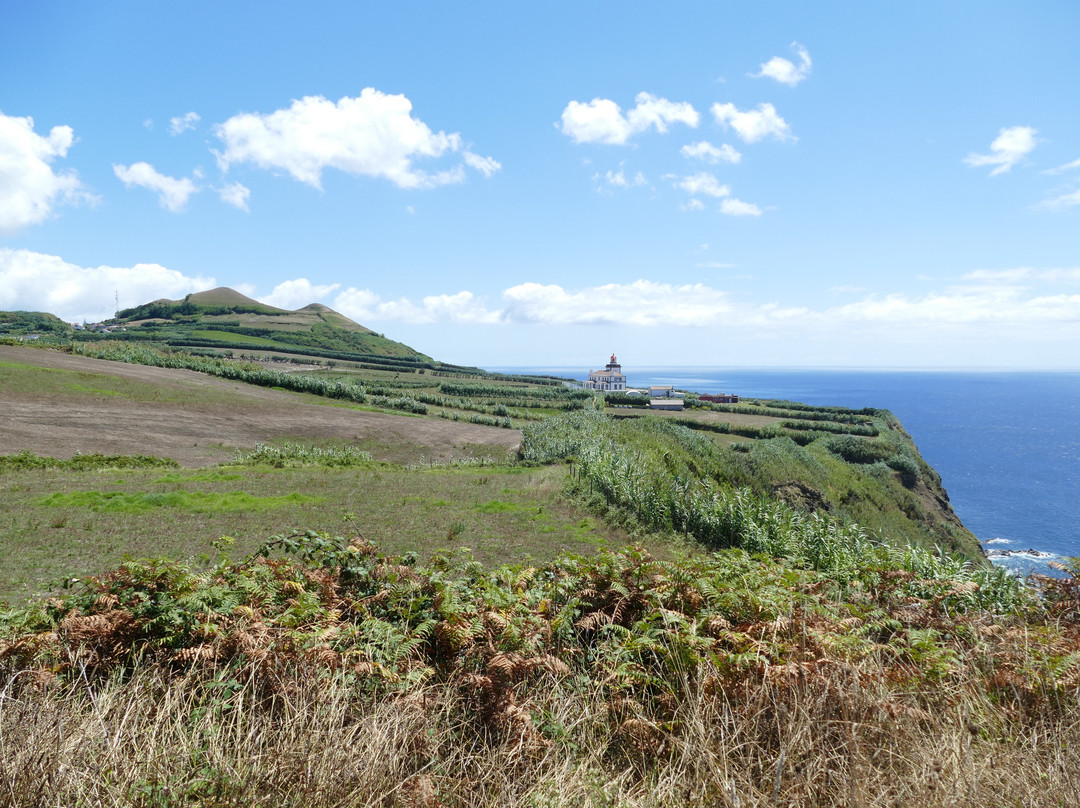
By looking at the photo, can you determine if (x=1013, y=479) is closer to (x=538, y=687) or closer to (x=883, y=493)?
(x=883, y=493)

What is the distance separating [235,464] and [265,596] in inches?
977

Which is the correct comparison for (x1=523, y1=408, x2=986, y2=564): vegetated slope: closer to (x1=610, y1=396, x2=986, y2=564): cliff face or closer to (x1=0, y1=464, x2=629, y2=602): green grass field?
(x1=610, y1=396, x2=986, y2=564): cliff face

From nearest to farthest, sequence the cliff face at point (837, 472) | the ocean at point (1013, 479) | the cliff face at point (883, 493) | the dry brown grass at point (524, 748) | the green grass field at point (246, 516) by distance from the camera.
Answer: the dry brown grass at point (524, 748), the green grass field at point (246, 516), the cliff face at point (837, 472), the cliff face at point (883, 493), the ocean at point (1013, 479)

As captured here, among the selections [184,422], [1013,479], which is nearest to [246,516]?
[184,422]

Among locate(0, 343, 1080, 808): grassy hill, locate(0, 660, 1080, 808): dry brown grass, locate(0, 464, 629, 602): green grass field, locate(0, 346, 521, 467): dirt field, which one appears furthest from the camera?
locate(0, 346, 521, 467): dirt field

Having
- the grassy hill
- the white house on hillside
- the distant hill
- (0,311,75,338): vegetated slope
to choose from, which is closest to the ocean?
the grassy hill

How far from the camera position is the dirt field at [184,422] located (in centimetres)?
2939

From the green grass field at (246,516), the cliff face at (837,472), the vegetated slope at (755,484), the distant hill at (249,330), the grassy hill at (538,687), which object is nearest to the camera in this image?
A: the grassy hill at (538,687)

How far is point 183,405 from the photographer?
133 ft

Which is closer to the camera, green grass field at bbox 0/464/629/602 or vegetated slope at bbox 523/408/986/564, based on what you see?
green grass field at bbox 0/464/629/602

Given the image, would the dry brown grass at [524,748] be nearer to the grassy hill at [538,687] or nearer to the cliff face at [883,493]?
the grassy hill at [538,687]

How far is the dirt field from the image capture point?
29.4 metres

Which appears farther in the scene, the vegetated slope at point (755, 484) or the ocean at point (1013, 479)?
the ocean at point (1013, 479)

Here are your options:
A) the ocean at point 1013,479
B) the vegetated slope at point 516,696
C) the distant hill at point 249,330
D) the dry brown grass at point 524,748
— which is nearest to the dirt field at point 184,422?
the vegetated slope at point 516,696
